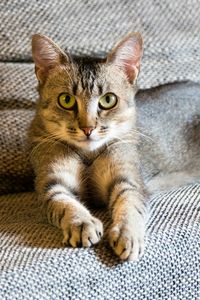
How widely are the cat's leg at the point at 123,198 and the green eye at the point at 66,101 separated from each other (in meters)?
0.17

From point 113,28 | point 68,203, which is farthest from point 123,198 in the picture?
point 113,28

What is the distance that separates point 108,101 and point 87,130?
0.14m

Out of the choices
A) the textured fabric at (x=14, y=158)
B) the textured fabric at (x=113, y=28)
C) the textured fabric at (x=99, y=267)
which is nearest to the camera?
the textured fabric at (x=99, y=267)

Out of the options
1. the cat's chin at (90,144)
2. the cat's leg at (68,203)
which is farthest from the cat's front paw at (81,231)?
the cat's chin at (90,144)

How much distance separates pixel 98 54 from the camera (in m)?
1.89

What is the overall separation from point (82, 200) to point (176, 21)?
2.84 ft

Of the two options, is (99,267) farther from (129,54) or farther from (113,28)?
(113,28)

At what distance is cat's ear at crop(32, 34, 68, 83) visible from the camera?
146cm

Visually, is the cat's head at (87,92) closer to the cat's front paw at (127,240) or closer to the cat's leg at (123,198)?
the cat's leg at (123,198)

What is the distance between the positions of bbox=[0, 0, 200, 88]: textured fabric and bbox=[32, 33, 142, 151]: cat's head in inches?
14.0

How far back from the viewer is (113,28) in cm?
193

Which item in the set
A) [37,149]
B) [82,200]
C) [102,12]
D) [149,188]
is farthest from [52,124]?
[102,12]

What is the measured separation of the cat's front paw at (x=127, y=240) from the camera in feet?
3.75

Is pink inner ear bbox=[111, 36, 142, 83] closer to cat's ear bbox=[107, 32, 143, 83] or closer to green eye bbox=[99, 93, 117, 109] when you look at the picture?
cat's ear bbox=[107, 32, 143, 83]
